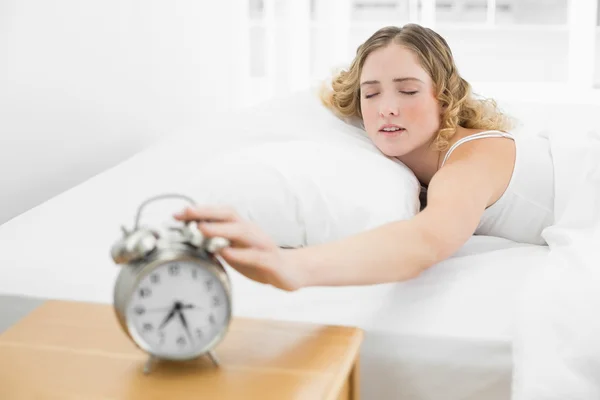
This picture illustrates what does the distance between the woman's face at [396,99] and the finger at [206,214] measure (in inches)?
29.4

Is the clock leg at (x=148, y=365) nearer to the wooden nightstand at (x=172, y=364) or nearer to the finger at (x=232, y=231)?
the wooden nightstand at (x=172, y=364)

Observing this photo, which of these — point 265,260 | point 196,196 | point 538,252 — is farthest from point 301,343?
point 538,252

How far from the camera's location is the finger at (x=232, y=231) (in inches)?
39.9

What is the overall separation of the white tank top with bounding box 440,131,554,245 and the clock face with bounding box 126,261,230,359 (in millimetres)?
847

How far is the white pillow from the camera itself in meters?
1.53

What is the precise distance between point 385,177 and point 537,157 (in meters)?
0.40

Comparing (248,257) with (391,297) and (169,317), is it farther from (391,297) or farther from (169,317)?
(391,297)

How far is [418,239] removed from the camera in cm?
138

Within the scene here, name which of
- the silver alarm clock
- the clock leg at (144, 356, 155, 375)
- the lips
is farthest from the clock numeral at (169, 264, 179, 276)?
the lips

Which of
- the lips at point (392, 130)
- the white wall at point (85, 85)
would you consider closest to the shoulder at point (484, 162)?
the lips at point (392, 130)

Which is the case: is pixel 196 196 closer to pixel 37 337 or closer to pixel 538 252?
pixel 37 337

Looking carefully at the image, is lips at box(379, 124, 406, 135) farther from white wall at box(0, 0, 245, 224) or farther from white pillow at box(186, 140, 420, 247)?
white wall at box(0, 0, 245, 224)

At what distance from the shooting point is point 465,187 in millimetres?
1571

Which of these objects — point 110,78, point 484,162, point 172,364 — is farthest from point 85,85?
point 172,364
